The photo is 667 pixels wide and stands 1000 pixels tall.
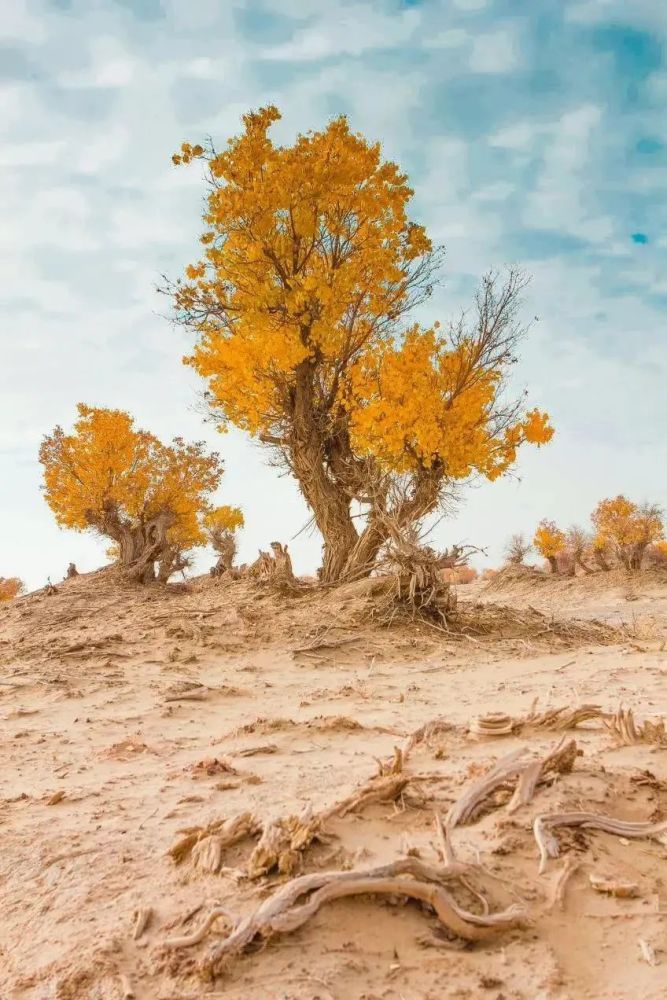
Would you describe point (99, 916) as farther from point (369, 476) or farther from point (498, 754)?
point (369, 476)

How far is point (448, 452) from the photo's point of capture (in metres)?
10.4

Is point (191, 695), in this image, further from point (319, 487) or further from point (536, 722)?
point (319, 487)

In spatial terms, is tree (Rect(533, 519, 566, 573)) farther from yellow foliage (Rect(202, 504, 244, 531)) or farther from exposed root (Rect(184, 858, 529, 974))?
exposed root (Rect(184, 858, 529, 974))

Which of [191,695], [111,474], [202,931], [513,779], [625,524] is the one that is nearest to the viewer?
[202,931]

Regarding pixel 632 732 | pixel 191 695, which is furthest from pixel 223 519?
pixel 632 732

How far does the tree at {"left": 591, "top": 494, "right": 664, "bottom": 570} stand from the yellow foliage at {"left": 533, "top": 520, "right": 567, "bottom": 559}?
11.8 ft

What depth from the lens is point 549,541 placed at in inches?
1094

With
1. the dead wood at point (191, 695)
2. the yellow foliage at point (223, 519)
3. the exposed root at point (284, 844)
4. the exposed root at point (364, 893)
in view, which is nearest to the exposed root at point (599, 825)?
the exposed root at point (364, 893)

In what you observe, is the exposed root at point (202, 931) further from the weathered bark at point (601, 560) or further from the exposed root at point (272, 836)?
the weathered bark at point (601, 560)

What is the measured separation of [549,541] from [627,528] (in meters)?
5.04

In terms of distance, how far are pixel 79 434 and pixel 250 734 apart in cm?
1836

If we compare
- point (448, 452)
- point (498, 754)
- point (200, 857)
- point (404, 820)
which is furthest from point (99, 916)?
point (448, 452)

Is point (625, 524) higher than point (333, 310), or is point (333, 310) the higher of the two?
point (333, 310)

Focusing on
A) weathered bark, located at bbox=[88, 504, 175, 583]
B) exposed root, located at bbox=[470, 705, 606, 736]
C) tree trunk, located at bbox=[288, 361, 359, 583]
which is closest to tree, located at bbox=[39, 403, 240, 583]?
weathered bark, located at bbox=[88, 504, 175, 583]
